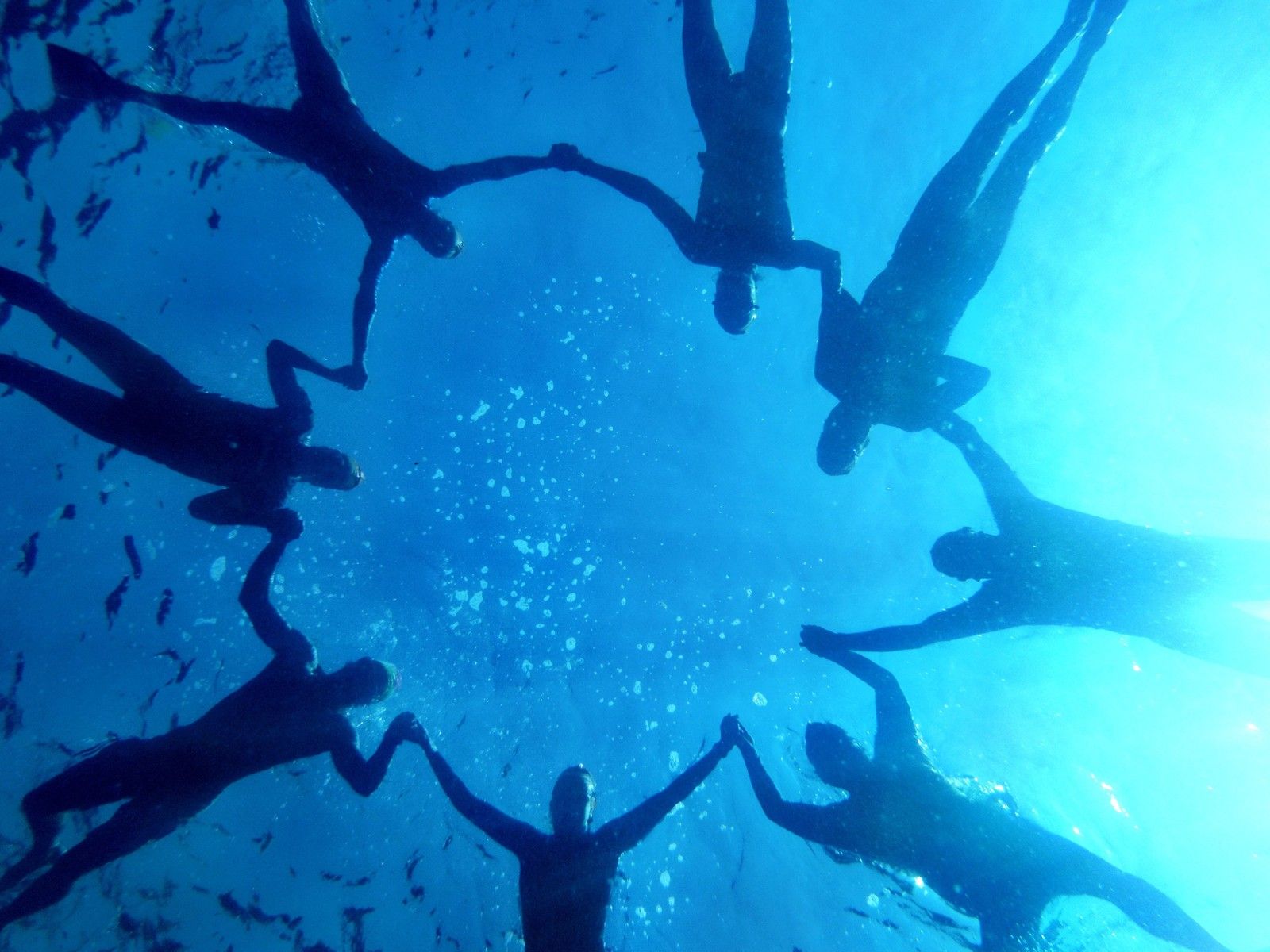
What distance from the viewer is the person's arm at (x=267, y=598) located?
21.2 ft

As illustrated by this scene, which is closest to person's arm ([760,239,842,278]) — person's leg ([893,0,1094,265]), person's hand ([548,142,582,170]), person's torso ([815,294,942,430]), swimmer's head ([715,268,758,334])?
swimmer's head ([715,268,758,334])

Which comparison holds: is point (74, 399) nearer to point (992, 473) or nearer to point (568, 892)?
point (568, 892)

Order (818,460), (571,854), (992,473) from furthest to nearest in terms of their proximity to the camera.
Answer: (992,473)
(571,854)
(818,460)

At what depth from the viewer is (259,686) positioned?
700 cm

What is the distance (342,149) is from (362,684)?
5729 mm

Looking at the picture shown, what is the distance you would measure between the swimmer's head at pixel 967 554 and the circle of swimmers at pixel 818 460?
34 millimetres

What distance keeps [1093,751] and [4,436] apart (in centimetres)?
2316

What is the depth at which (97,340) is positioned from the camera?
6.02 m

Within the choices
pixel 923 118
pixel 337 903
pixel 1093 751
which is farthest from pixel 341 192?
pixel 1093 751

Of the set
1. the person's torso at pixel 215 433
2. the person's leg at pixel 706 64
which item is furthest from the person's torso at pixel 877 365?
the person's torso at pixel 215 433

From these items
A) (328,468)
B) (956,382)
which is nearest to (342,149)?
(328,468)

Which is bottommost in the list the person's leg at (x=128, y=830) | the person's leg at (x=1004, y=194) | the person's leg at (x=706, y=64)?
the person's leg at (x=128, y=830)

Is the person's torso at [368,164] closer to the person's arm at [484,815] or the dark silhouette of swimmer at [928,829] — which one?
the person's arm at [484,815]

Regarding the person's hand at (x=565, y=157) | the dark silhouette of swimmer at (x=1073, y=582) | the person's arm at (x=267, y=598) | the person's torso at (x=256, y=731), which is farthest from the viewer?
the person's torso at (x=256, y=731)
